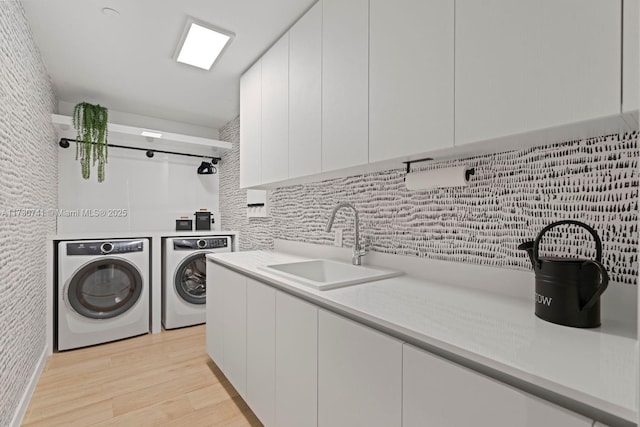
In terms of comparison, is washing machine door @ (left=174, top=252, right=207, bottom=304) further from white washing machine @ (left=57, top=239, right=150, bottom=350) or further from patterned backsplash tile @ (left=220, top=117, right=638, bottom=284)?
patterned backsplash tile @ (left=220, top=117, right=638, bottom=284)

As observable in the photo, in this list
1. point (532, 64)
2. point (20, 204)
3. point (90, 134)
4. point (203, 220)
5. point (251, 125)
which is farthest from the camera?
point (203, 220)

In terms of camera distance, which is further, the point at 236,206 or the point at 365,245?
the point at 236,206

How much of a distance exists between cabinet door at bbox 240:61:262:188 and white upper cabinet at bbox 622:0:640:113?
1.97m

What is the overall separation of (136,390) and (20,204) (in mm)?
1356

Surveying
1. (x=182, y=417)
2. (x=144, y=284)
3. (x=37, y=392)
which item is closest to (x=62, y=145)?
(x=144, y=284)

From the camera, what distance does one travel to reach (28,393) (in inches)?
73.0

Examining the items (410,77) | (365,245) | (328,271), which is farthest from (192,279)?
(410,77)

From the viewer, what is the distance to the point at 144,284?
294 cm

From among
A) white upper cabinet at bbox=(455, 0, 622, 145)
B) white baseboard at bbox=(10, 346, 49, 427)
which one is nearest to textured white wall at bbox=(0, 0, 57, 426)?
white baseboard at bbox=(10, 346, 49, 427)

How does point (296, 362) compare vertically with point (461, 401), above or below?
below

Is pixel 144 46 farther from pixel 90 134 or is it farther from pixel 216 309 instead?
pixel 216 309

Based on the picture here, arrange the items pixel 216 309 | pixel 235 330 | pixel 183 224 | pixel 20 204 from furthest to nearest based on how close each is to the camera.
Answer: pixel 183 224 → pixel 216 309 → pixel 235 330 → pixel 20 204

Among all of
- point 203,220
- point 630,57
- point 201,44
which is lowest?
point 203,220

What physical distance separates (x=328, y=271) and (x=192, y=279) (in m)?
1.93
